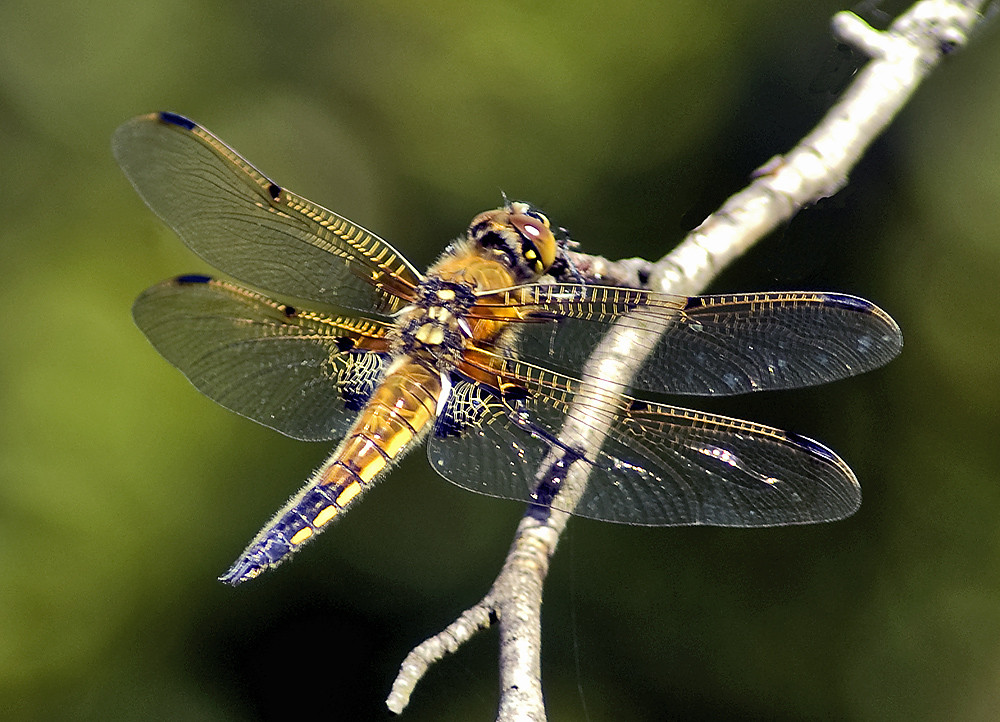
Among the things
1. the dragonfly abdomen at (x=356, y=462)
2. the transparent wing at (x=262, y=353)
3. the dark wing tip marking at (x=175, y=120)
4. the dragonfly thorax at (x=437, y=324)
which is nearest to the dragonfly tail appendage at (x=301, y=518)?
the dragonfly abdomen at (x=356, y=462)

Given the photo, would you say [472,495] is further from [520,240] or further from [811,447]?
[811,447]

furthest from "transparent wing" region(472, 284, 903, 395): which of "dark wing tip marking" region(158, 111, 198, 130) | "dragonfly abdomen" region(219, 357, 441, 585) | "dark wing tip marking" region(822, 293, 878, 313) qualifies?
"dark wing tip marking" region(158, 111, 198, 130)

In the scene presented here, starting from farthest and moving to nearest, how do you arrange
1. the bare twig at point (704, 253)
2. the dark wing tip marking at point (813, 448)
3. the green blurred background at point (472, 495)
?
the green blurred background at point (472, 495) < the dark wing tip marking at point (813, 448) < the bare twig at point (704, 253)

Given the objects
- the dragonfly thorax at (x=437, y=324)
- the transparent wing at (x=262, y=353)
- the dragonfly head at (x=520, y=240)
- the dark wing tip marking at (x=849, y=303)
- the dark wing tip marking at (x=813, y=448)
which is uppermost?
the dragonfly head at (x=520, y=240)

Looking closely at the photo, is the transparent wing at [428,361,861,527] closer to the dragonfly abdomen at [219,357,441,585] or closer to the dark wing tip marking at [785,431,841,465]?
the dark wing tip marking at [785,431,841,465]

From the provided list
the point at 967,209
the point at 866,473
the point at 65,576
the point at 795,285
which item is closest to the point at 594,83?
the point at 795,285

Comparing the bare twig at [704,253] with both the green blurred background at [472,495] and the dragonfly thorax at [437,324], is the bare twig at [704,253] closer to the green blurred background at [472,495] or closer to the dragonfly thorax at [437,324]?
the green blurred background at [472,495]

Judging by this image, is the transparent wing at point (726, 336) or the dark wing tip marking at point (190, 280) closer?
the transparent wing at point (726, 336)

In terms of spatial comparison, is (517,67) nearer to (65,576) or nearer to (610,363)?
(610,363)
